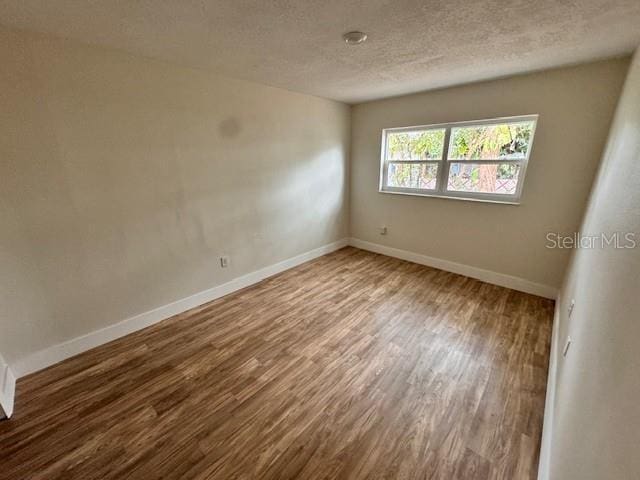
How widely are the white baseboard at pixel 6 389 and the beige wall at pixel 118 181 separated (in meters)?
0.12

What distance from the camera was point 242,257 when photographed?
3109mm

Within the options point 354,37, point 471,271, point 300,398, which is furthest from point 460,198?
point 300,398

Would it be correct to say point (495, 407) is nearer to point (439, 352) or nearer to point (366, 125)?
point (439, 352)

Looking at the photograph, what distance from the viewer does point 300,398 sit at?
167 centimetres

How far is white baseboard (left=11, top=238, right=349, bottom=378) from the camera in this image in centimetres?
192

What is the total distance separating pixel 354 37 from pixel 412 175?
2313 millimetres

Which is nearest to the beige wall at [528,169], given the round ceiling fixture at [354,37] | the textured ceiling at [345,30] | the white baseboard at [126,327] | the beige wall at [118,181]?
the textured ceiling at [345,30]

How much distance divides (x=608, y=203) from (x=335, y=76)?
2366mm

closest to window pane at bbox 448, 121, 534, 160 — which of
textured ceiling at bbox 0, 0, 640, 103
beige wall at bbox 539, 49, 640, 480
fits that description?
textured ceiling at bbox 0, 0, 640, 103

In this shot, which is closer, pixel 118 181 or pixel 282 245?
pixel 118 181

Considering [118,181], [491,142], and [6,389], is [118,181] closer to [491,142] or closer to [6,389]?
[6,389]

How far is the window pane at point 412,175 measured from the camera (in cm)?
354

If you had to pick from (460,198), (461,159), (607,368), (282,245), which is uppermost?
(461,159)

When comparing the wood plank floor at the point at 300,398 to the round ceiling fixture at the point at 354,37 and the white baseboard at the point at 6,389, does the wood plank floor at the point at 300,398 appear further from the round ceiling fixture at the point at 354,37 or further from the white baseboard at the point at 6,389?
the round ceiling fixture at the point at 354,37
